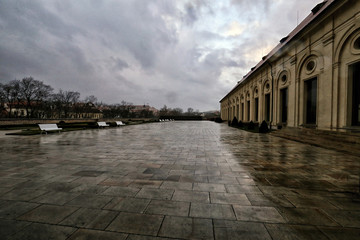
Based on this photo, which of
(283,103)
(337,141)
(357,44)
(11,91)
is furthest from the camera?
(11,91)

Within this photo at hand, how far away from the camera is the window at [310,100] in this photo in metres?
13.8

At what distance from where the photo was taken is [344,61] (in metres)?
10.5

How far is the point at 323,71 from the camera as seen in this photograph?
12125mm

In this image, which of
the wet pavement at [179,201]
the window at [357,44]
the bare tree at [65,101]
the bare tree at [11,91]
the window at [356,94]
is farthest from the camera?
the bare tree at [65,101]

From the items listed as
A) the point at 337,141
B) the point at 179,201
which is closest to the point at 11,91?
the point at 179,201

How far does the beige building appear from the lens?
1020 cm

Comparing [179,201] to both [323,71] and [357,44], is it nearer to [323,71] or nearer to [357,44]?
[357,44]

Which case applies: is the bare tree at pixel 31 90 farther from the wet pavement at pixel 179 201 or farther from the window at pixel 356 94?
the window at pixel 356 94

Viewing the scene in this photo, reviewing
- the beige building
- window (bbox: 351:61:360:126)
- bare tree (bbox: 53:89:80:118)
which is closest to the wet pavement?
window (bbox: 351:61:360:126)

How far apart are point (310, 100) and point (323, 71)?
301 centimetres

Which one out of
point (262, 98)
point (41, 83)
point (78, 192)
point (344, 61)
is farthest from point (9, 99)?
point (344, 61)

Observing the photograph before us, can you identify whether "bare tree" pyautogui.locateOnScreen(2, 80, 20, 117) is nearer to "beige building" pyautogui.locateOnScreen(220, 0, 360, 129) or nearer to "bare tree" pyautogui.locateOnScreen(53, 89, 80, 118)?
"bare tree" pyautogui.locateOnScreen(53, 89, 80, 118)

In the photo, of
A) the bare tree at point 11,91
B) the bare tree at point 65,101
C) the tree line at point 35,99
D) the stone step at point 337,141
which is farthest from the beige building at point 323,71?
the bare tree at point 65,101

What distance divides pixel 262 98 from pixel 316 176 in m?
20.9
